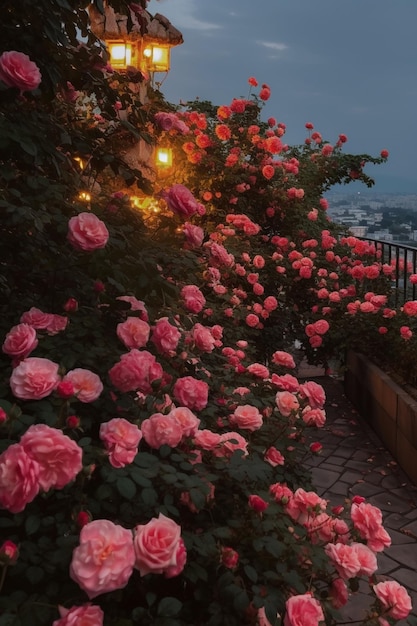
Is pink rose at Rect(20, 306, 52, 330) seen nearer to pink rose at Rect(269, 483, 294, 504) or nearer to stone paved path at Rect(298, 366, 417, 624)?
pink rose at Rect(269, 483, 294, 504)

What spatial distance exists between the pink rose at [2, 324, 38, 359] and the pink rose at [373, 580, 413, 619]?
1.32 m

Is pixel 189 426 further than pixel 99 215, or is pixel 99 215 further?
pixel 99 215

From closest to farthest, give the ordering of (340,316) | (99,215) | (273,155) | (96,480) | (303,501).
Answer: (96,480) < (303,501) < (99,215) < (340,316) < (273,155)

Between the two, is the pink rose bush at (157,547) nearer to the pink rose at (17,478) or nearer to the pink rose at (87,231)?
the pink rose at (17,478)

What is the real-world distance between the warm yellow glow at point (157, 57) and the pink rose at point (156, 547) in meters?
6.87

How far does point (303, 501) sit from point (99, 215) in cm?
137

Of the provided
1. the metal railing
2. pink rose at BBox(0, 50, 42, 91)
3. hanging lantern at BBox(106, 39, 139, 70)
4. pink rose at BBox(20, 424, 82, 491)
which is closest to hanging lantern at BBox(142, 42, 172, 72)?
hanging lantern at BBox(106, 39, 139, 70)

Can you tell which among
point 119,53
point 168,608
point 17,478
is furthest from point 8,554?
point 119,53

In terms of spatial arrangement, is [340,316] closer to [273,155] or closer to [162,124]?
[273,155]

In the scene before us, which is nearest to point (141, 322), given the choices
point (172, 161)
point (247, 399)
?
point (247, 399)

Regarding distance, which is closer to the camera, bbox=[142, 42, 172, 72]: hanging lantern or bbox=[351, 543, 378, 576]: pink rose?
bbox=[351, 543, 378, 576]: pink rose

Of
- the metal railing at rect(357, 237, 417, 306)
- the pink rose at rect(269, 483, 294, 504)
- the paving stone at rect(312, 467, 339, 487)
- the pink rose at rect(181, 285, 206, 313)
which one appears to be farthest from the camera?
the metal railing at rect(357, 237, 417, 306)

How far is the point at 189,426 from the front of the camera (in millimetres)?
1756

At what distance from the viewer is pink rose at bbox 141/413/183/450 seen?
167cm
